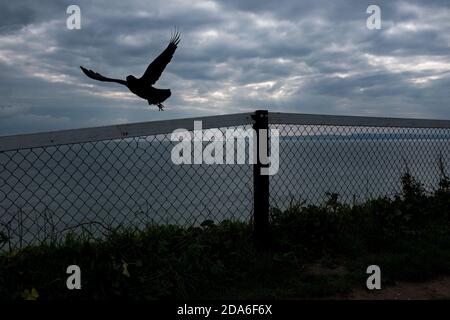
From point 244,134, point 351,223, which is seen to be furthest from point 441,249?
point 244,134

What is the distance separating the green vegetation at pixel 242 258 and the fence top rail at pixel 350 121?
3.33 feet

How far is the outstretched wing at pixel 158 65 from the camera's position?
3.33 metres

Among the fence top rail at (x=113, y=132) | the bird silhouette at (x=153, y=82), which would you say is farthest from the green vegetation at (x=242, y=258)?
the bird silhouette at (x=153, y=82)

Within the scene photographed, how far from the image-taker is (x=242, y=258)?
13.1 feet

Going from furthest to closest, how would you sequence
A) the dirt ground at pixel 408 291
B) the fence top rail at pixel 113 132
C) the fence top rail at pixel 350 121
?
1. the fence top rail at pixel 350 121
2. the dirt ground at pixel 408 291
3. the fence top rail at pixel 113 132

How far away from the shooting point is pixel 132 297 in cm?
314

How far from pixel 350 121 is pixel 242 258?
2.58 metres

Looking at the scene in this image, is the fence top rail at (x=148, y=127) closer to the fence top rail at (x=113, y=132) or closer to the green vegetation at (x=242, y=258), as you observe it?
the fence top rail at (x=113, y=132)

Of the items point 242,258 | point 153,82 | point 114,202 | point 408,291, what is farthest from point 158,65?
point 114,202

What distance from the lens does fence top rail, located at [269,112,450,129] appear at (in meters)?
4.60

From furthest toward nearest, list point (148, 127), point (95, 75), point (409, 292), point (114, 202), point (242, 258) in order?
point (114, 202)
point (242, 258)
point (148, 127)
point (409, 292)
point (95, 75)

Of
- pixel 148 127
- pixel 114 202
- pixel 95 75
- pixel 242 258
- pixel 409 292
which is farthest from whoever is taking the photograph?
pixel 114 202

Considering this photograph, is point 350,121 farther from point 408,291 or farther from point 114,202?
point 114,202
